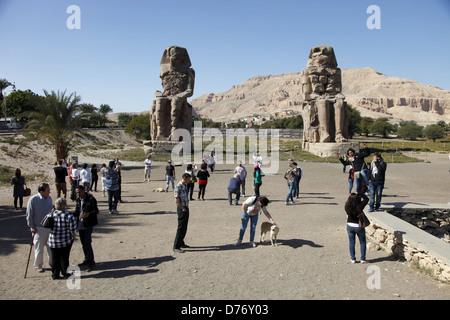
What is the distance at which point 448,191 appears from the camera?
13.3 m

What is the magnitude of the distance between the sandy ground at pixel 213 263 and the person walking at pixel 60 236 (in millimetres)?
227

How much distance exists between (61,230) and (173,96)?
2098 centimetres

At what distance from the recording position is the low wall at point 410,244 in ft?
18.1

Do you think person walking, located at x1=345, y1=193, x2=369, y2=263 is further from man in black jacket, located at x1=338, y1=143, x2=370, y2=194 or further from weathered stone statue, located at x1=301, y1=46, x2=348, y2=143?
weathered stone statue, located at x1=301, y1=46, x2=348, y2=143

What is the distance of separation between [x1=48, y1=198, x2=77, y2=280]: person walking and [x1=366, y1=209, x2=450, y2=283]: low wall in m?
5.88

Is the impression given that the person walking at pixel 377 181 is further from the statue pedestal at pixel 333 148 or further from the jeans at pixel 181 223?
the statue pedestal at pixel 333 148

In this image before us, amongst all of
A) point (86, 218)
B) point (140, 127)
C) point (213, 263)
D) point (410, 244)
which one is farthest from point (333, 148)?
point (140, 127)

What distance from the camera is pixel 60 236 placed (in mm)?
5027

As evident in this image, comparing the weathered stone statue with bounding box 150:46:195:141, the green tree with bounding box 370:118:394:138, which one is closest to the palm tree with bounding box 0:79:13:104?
the weathered stone statue with bounding box 150:46:195:141
